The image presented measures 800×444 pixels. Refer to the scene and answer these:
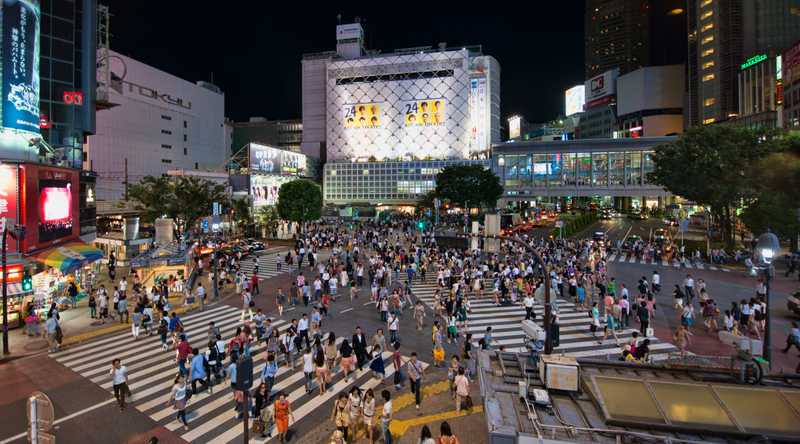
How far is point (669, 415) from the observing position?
6.61 m

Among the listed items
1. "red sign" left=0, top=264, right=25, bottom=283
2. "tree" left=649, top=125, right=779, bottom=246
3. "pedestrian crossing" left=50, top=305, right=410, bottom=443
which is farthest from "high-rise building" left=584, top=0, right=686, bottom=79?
"red sign" left=0, top=264, right=25, bottom=283

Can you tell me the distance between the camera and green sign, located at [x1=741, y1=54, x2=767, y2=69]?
8500cm

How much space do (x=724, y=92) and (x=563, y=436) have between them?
Answer: 408ft

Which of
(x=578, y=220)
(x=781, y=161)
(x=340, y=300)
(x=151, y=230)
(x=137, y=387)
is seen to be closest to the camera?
(x=137, y=387)

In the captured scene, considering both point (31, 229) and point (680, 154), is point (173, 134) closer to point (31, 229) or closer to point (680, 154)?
point (31, 229)

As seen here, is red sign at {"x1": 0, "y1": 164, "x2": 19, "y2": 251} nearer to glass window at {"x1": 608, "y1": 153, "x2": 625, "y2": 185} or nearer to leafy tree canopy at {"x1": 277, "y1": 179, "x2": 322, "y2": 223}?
leafy tree canopy at {"x1": 277, "y1": 179, "x2": 322, "y2": 223}

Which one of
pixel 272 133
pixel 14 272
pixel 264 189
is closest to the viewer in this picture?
pixel 14 272

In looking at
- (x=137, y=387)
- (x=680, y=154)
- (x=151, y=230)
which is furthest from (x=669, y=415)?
(x=151, y=230)

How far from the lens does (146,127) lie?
2847 inches

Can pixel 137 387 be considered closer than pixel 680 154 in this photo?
Yes

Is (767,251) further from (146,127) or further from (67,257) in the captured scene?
(146,127)

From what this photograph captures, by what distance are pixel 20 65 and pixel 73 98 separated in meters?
14.5

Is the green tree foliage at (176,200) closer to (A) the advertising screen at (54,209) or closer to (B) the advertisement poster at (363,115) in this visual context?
(A) the advertising screen at (54,209)

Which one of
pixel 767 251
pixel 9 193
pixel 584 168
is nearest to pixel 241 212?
pixel 9 193
